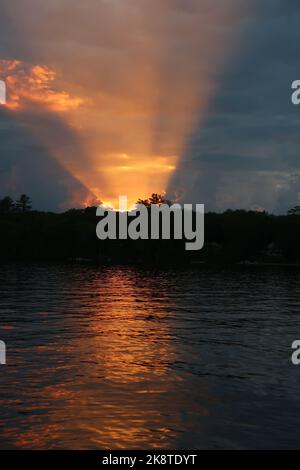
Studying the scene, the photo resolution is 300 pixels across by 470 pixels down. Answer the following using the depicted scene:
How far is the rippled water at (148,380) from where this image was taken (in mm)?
18984

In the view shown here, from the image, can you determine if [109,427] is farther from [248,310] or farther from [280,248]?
[280,248]

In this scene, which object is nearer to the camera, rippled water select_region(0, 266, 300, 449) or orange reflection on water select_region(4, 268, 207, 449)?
orange reflection on water select_region(4, 268, 207, 449)

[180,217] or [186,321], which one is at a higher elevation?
[180,217]

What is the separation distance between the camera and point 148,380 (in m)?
25.8

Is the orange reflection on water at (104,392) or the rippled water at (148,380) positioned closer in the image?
the orange reflection on water at (104,392)

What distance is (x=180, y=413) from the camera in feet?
69.9

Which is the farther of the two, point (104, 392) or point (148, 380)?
point (148, 380)

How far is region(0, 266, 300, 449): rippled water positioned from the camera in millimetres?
18984

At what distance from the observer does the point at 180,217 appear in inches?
7776

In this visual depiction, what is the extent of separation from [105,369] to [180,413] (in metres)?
7.29

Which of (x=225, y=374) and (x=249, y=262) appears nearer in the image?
(x=225, y=374)
